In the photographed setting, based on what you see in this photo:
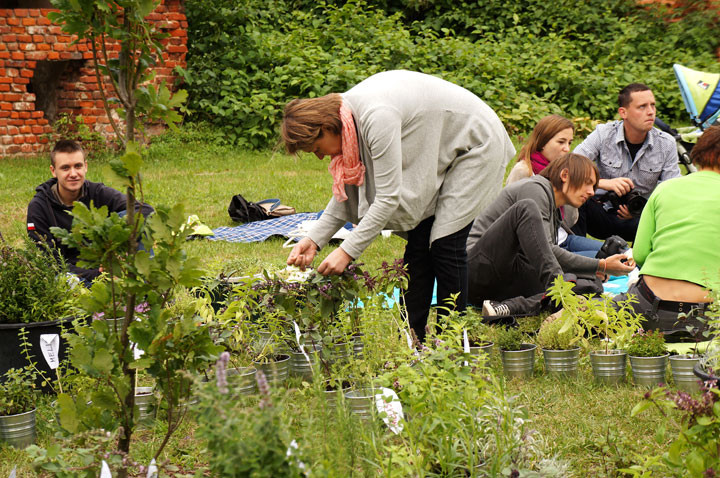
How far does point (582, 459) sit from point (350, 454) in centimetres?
97

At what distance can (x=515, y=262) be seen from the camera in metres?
4.41

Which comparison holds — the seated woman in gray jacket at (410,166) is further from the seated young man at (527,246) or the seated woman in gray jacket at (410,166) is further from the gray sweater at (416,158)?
the seated young man at (527,246)

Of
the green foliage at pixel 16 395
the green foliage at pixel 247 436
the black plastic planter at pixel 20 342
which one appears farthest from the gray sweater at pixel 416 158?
the green foliage at pixel 247 436

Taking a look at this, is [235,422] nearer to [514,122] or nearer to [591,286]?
[591,286]

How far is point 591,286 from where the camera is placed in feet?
14.7

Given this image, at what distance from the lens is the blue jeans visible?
5199 millimetres

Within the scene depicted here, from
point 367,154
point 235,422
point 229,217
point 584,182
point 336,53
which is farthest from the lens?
point 336,53

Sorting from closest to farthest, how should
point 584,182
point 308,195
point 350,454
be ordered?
point 350,454 → point 584,182 → point 308,195

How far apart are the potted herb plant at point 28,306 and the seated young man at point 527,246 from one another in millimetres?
2151

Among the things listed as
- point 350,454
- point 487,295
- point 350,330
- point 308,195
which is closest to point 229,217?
point 308,195

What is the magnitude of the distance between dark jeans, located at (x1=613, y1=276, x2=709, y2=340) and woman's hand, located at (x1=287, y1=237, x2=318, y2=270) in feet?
4.84

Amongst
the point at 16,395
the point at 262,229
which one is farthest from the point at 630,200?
the point at 16,395

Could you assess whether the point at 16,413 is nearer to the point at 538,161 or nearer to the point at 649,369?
the point at 649,369

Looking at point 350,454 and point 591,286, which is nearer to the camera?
point 350,454
